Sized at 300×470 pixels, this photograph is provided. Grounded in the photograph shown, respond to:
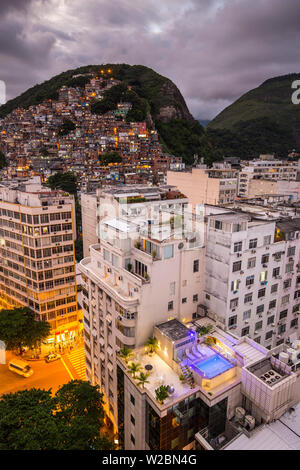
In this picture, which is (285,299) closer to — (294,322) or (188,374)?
(294,322)

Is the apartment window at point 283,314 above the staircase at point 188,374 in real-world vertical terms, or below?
below

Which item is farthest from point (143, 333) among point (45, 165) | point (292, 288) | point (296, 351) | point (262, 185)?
point (45, 165)

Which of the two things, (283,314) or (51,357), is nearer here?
(283,314)

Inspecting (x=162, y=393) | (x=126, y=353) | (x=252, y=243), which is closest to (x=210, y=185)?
(x=252, y=243)

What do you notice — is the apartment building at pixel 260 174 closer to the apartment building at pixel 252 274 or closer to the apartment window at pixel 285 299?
the apartment window at pixel 285 299

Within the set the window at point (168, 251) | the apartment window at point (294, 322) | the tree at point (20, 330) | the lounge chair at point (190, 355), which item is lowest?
the tree at point (20, 330)

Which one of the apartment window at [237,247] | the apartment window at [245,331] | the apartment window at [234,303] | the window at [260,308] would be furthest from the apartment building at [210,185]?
the apartment window at [234,303]
